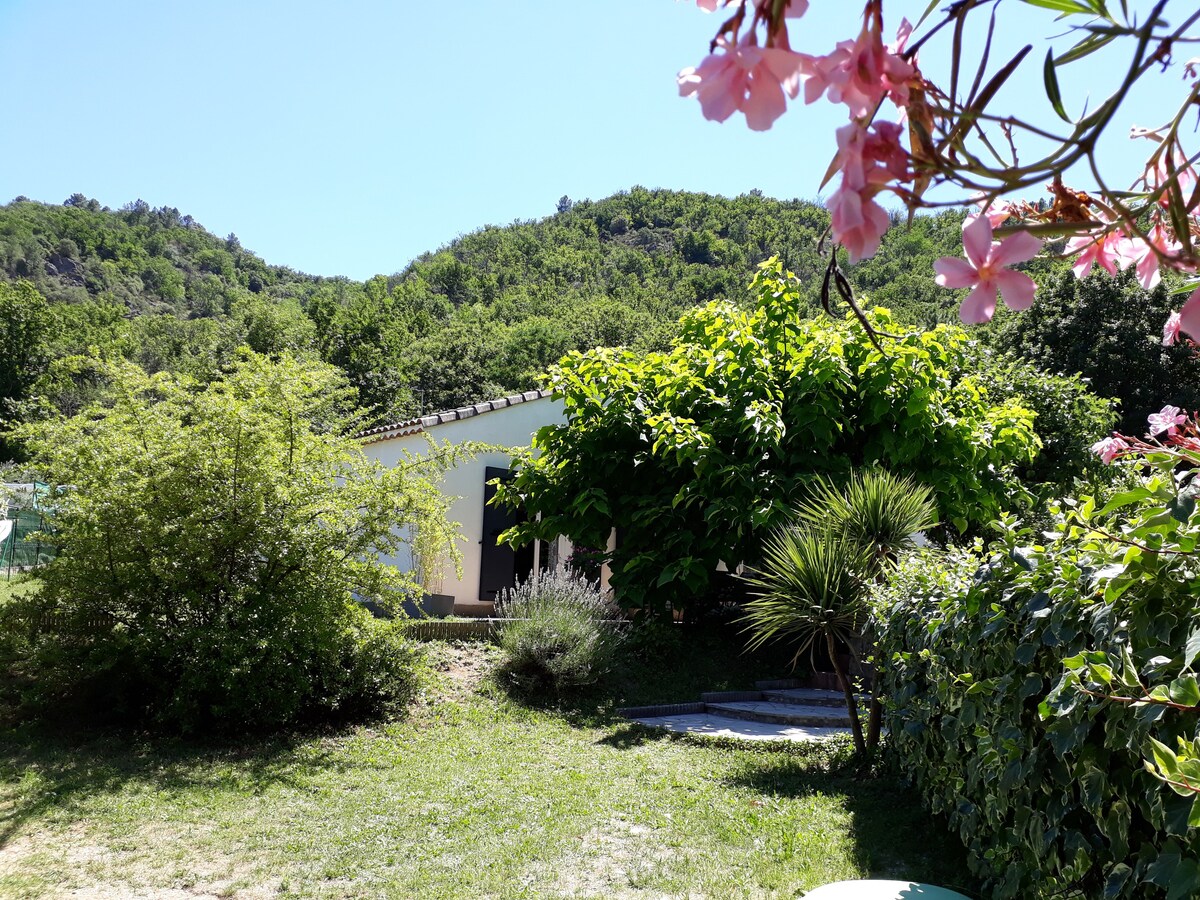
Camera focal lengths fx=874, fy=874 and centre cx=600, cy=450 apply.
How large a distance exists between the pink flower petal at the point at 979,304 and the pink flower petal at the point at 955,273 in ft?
0.04

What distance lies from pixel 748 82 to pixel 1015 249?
32cm

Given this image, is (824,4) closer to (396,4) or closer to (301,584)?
(396,4)

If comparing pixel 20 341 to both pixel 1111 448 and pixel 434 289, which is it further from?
pixel 1111 448

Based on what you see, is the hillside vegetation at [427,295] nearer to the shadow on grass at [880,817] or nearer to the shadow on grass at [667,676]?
the shadow on grass at [667,676]

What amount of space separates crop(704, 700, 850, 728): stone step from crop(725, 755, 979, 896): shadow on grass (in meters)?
1.64

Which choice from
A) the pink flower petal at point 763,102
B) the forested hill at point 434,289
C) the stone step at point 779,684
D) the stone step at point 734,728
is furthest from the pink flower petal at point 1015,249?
the forested hill at point 434,289

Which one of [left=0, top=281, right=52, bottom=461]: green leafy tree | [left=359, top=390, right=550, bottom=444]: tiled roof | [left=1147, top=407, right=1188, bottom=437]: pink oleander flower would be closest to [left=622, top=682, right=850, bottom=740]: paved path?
[left=1147, top=407, right=1188, bottom=437]: pink oleander flower

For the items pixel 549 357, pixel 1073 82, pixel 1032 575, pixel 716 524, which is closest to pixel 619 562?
pixel 716 524

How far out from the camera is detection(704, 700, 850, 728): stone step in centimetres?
915

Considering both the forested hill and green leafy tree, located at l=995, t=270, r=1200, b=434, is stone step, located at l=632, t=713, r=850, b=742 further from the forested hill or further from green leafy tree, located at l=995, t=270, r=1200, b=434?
green leafy tree, located at l=995, t=270, r=1200, b=434

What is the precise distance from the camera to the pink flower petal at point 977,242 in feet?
2.88

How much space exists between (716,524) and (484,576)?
6070 millimetres

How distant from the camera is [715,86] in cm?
80

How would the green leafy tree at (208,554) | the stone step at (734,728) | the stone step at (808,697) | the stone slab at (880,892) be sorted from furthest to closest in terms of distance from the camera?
the stone step at (808,697)
the stone step at (734,728)
the green leafy tree at (208,554)
the stone slab at (880,892)
